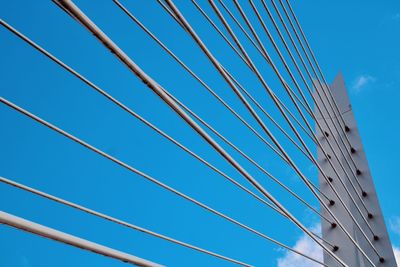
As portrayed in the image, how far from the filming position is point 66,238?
40 cm

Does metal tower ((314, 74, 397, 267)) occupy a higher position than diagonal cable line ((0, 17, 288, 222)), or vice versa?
metal tower ((314, 74, 397, 267))

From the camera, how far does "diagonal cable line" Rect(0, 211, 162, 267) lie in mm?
362

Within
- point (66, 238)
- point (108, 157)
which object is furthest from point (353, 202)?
point (66, 238)

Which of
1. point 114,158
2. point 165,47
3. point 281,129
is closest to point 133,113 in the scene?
point 114,158

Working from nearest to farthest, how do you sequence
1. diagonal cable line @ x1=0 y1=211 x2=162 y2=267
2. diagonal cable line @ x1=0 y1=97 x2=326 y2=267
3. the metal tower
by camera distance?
diagonal cable line @ x1=0 y1=211 x2=162 y2=267
diagonal cable line @ x1=0 y1=97 x2=326 y2=267
the metal tower

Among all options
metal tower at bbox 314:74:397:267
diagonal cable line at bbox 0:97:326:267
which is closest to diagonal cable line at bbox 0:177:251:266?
diagonal cable line at bbox 0:97:326:267

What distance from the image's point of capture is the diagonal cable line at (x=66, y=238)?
0.36 meters

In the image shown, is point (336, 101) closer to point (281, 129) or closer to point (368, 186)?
point (368, 186)

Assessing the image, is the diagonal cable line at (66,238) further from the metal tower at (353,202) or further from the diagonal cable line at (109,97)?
the metal tower at (353,202)

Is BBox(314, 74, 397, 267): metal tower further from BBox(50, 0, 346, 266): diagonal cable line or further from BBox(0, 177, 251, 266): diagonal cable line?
BBox(50, 0, 346, 266): diagonal cable line

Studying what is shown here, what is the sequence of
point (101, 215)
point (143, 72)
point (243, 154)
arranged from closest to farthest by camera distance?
1. point (143, 72)
2. point (101, 215)
3. point (243, 154)

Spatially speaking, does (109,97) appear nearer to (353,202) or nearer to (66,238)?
(66,238)

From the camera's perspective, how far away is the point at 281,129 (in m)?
1.66

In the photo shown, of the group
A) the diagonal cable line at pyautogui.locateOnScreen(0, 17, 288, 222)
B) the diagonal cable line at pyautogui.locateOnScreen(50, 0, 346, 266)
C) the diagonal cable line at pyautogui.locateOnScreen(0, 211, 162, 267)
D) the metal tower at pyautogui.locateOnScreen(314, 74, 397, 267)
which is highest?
→ the metal tower at pyautogui.locateOnScreen(314, 74, 397, 267)
